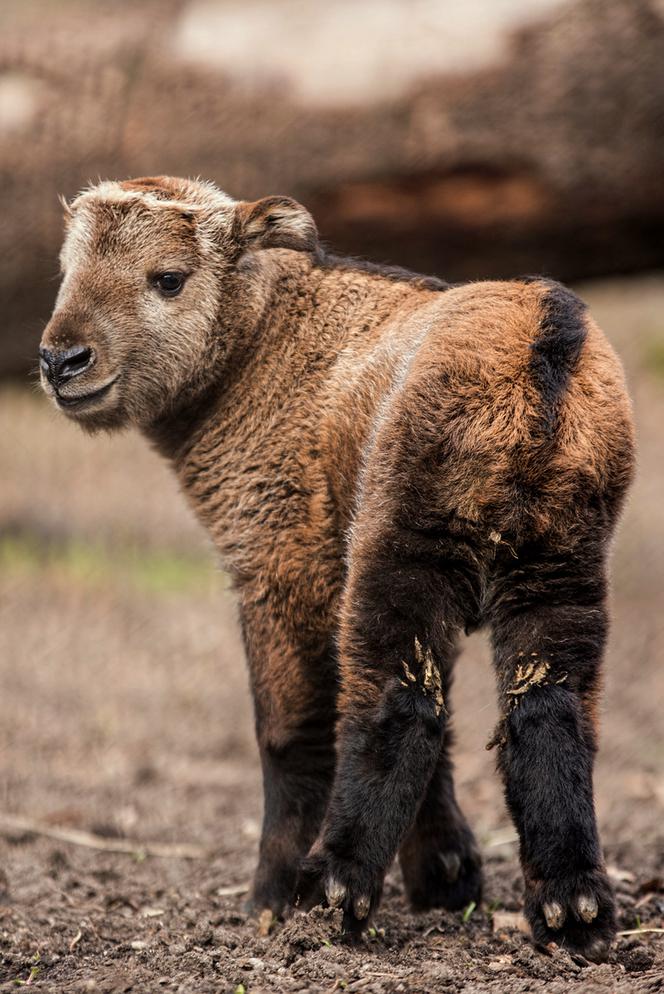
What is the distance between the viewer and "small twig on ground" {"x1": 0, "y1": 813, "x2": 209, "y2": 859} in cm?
702

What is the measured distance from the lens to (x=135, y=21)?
10.4 metres

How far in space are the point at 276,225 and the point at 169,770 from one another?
429 cm

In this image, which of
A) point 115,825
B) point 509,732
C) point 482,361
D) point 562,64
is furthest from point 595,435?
point 562,64

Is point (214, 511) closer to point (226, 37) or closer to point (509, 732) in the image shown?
point (509, 732)

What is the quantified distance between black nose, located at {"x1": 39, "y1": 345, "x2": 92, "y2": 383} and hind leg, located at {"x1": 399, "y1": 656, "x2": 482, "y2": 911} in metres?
2.19

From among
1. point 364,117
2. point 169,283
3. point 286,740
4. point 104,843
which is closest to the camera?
point 286,740

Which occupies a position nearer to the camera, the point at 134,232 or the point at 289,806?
the point at 289,806

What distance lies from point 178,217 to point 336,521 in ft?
5.29

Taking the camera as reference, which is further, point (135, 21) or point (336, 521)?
point (135, 21)

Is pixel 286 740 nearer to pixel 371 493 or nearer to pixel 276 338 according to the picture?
pixel 371 493

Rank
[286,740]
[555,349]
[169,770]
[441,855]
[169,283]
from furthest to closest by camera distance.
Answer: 1. [169,770]
2. [169,283]
3. [441,855]
4. [286,740]
5. [555,349]


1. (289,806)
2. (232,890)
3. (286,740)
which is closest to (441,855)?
(289,806)

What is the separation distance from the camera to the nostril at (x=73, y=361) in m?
5.50

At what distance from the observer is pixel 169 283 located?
5.75 meters
